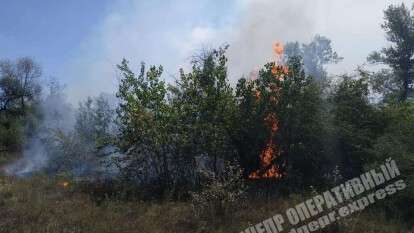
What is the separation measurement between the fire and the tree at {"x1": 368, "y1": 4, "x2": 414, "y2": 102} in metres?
20.7

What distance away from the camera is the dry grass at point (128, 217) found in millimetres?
10352

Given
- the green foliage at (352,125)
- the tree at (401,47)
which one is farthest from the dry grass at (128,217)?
the tree at (401,47)

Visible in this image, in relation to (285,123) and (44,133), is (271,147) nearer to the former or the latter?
(285,123)

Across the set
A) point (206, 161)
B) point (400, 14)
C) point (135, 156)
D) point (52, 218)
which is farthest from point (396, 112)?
point (400, 14)

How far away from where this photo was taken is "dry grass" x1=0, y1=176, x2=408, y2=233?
10352 mm

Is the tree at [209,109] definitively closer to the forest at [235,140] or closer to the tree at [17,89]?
the forest at [235,140]

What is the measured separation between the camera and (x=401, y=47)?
3262 centimetres

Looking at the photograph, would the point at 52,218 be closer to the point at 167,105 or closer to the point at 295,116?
the point at 167,105

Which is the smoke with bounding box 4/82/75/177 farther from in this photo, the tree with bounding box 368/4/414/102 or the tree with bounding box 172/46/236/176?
the tree with bounding box 368/4/414/102

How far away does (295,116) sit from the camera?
47.0ft

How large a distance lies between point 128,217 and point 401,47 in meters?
28.0

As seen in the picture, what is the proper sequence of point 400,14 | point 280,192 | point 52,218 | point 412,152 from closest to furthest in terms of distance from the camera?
point 52,218 → point 412,152 → point 280,192 → point 400,14

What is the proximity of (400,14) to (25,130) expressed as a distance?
105 ft

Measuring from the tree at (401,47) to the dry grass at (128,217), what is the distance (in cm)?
2381
